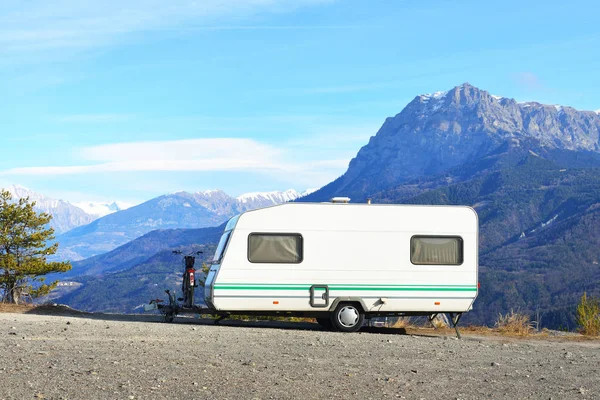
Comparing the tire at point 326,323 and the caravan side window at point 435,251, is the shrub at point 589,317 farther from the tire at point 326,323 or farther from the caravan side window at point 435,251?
the tire at point 326,323

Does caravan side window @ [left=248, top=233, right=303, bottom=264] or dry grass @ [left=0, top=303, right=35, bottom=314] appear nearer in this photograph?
caravan side window @ [left=248, top=233, right=303, bottom=264]

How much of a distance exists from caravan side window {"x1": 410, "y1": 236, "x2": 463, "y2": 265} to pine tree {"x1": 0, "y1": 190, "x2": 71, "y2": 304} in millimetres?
16783

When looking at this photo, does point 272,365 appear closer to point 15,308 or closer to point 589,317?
point 589,317

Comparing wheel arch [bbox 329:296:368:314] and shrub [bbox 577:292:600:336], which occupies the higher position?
wheel arch [bbox 329:296:368:314]

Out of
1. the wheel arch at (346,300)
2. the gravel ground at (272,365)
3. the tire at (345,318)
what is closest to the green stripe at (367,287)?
the wheel arch at (346,300)

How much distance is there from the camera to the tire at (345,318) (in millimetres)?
17625

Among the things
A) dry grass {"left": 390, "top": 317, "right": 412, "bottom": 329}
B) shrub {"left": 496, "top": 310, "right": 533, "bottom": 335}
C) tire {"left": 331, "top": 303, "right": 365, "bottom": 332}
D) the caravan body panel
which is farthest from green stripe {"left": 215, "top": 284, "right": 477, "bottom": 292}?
dry grass {"left": 390, "top": 317, "right": 412, "bottom": 329}

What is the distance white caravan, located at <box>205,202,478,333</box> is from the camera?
57.2 feet

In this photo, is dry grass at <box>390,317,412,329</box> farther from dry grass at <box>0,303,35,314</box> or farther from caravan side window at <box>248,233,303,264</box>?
dry grass at <box>0,303,35,314</box>

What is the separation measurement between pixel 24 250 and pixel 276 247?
16.6 m

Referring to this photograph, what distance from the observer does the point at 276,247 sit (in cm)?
1756

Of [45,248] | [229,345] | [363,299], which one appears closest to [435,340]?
[363,299]

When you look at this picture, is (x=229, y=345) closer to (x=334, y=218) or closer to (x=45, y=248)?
(x=334, y=218)

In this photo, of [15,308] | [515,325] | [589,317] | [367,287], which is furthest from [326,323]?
[15,308]
